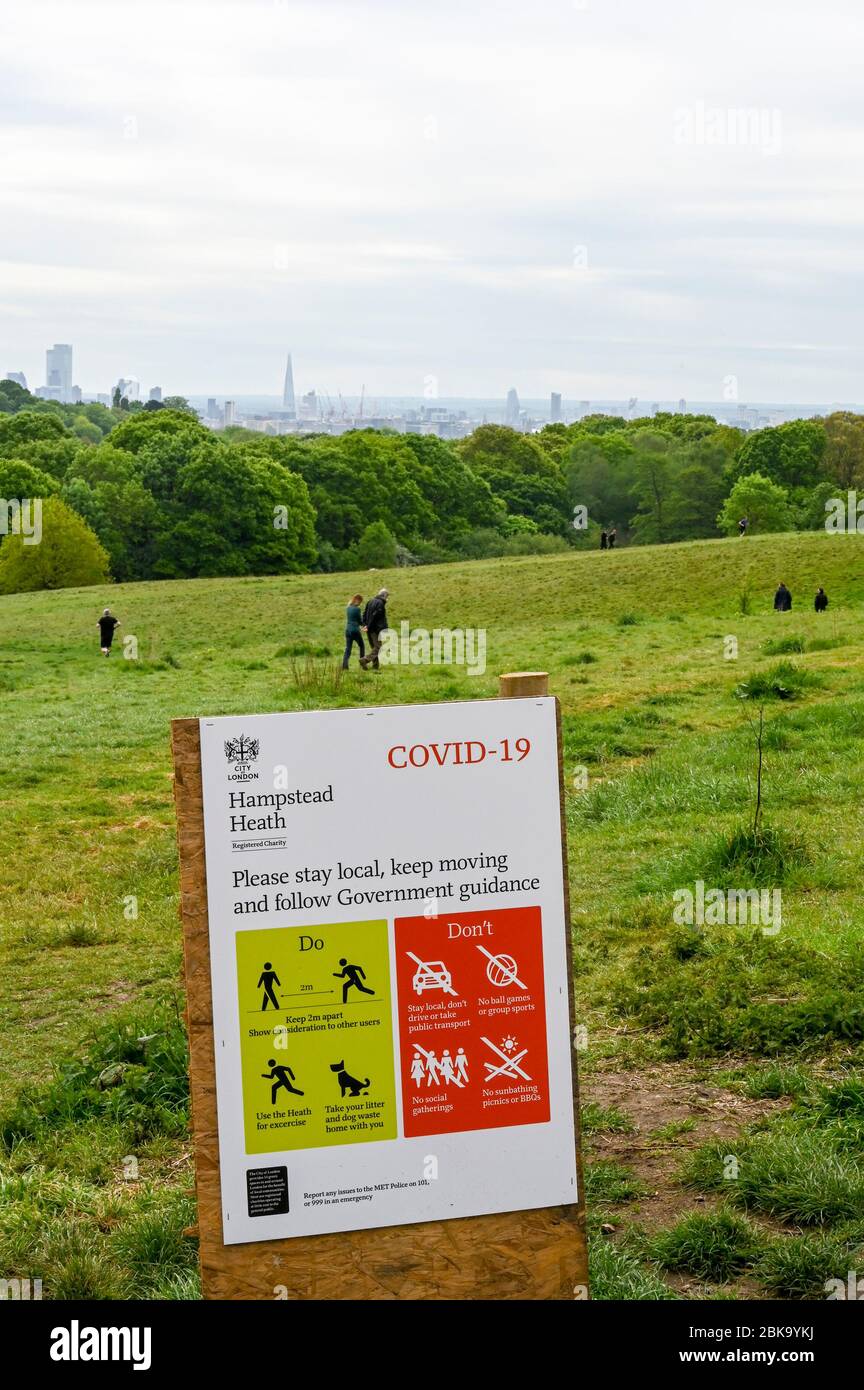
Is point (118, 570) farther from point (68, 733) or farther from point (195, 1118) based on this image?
point (195, 1118)

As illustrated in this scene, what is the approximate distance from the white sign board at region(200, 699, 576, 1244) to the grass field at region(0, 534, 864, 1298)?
1121 millimetres

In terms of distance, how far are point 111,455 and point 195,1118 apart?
272ft

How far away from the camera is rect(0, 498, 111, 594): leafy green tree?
65562 millimetres

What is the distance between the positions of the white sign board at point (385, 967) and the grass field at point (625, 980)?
1121 millimetres

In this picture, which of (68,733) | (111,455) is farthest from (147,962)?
(111,455)

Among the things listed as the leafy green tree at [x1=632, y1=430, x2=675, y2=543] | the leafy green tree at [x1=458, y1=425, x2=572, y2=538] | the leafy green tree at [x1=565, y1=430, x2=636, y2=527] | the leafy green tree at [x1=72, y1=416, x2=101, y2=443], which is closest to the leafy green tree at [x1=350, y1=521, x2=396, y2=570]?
the leafy green tree at [x1=458, y1=425, x2=572, y2=538]

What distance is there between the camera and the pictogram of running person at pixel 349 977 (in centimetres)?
484

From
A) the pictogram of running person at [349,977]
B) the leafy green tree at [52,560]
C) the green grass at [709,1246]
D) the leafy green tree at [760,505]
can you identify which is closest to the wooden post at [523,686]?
the pictogram of running person at [349,977]

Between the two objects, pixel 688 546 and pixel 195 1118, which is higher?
pixel 688 546

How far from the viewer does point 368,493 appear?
8969cm
